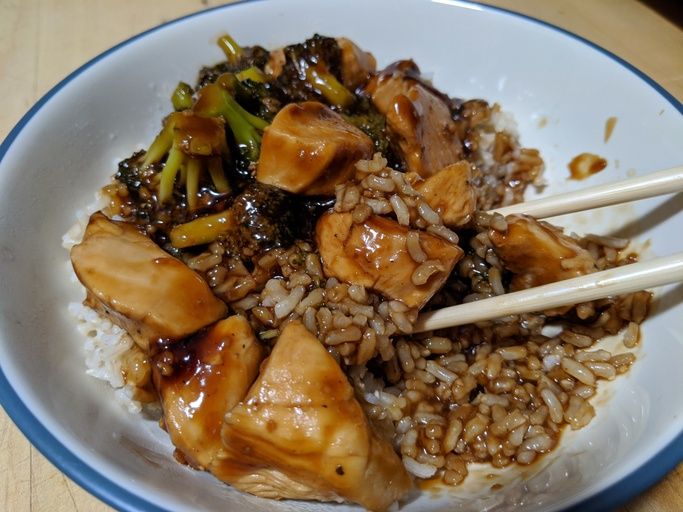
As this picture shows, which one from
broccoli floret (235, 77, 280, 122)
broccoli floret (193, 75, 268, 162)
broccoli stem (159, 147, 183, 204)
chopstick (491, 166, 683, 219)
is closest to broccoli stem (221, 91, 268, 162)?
broccoli floret (193, 75, 268, 162)

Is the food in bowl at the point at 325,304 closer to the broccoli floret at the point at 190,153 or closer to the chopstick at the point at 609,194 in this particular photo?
the broccoli floret at the point at 190,153

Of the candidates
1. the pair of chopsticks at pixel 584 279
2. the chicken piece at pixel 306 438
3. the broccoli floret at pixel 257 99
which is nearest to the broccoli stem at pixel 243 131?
the broccoli floret at pixel 257 99

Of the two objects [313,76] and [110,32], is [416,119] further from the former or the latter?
[110,32]

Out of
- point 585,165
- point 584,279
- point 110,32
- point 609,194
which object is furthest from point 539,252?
point 110,32

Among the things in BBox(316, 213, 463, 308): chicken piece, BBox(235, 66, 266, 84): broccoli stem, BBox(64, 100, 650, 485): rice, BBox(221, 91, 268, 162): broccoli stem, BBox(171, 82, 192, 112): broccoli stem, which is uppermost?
BBox(235, 66, 266, 84): broccoli stem

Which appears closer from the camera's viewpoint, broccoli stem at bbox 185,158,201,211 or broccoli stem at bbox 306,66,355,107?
broccoli stem at bbox 185,158,201,211

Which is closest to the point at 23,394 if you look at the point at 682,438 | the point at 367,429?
the point at 367,429

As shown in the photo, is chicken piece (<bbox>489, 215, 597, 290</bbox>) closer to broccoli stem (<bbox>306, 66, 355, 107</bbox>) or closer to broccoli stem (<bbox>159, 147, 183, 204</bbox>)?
broccoli stem (<bbox>306, 66, 355, 107</bbox>)
